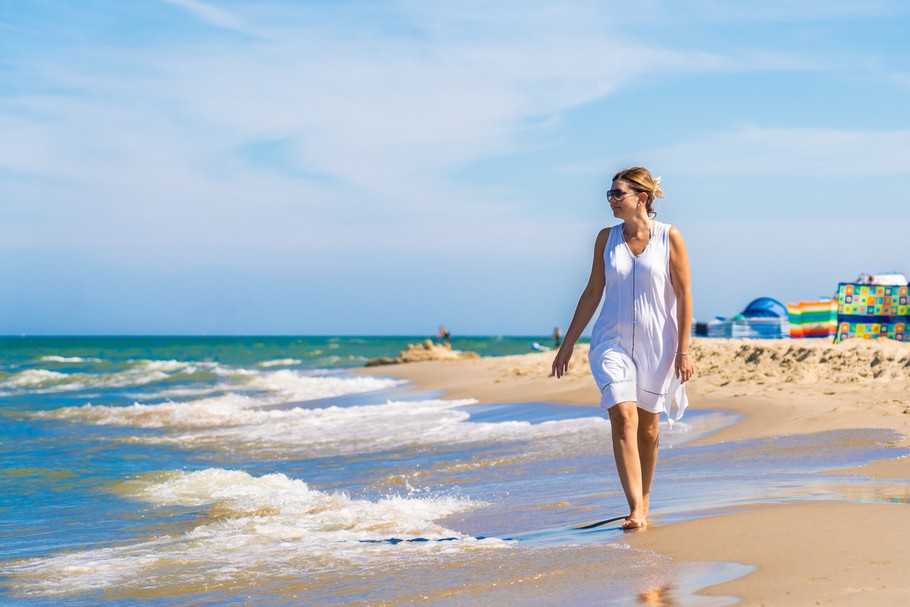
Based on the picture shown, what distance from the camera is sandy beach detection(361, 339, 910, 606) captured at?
11.0ft

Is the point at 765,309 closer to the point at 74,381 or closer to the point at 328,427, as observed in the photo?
the point at 328,427

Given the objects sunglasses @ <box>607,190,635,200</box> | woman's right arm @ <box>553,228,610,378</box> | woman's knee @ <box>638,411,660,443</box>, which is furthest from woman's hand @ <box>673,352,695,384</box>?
sunglasses @ <box>607,190,635,200</box>

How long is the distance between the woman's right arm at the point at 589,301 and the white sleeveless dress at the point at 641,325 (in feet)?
0.38

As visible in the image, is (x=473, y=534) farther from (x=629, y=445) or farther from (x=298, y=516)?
(x=298, y=516)

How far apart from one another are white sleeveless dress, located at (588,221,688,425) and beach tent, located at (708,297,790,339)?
2292 centimetres

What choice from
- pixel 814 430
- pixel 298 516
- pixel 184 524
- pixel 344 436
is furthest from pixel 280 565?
pixel 344 436

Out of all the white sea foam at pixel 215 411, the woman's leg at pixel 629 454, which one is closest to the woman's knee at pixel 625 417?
the woman's leg at pixel 629 454

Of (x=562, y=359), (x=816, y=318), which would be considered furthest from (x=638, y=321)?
(x=816, y=318)

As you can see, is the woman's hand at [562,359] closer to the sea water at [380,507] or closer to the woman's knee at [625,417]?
the woman's knee at [625,417]

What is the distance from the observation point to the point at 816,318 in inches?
940

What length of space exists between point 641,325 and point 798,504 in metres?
1.15

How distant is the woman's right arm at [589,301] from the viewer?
200 inches

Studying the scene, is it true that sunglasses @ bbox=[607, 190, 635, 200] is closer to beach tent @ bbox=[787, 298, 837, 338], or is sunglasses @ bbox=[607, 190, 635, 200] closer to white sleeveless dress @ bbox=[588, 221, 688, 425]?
white sleeveless dress @ bbox=[588, 221, 688, 425]

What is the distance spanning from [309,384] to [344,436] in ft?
51.7
